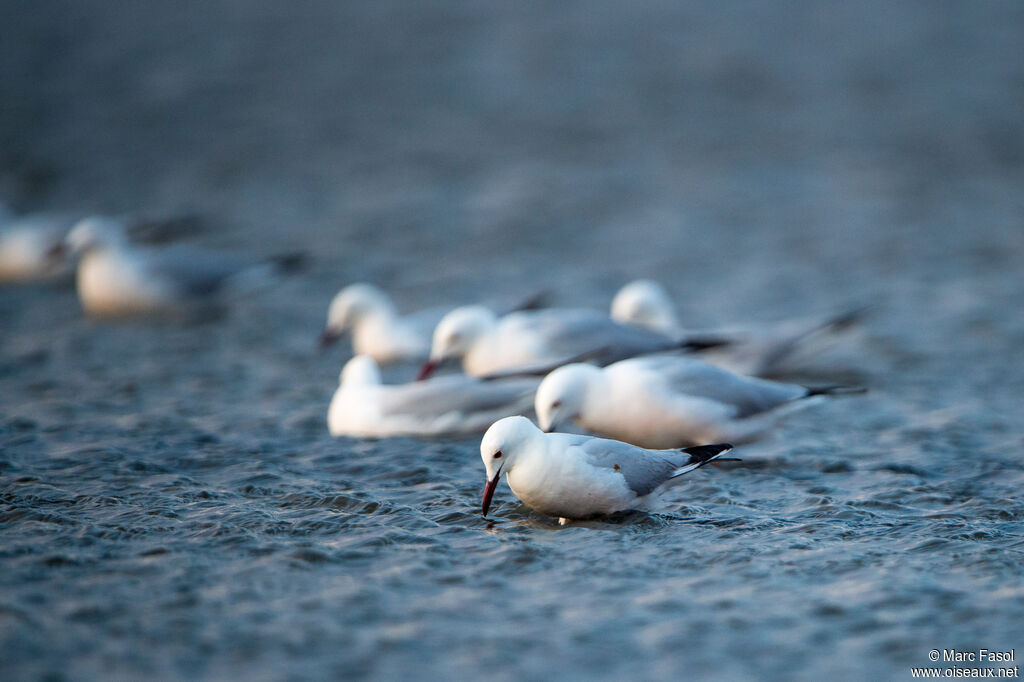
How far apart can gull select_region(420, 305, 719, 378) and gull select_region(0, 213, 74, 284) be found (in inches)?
196

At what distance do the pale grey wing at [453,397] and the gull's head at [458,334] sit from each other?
99cm

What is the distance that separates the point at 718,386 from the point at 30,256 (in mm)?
7547

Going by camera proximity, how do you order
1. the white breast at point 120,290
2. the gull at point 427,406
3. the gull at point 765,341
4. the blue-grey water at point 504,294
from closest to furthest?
the blue-grey water at point 504,294 < the gull at point 427,406 < the gull at point 765,341 < the white breast at point 120,290

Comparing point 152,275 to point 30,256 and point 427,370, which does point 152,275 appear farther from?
point 427,370

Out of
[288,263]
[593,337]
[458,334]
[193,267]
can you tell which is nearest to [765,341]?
[593,337]

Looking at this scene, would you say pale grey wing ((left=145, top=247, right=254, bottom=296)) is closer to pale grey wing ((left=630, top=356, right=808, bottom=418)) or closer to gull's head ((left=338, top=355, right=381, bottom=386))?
gull's head ((left=338, top=355, right=381, bottom=386))

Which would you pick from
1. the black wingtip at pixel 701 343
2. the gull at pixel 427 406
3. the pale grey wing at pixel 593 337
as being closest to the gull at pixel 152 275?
the pale grey wing at pixel 593 337

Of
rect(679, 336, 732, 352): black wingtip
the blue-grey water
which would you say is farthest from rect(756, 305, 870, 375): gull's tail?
rect(679, 336, 732, 352): black wingtip

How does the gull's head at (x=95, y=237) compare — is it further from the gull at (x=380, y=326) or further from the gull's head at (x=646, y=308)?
the gull's head at (x=646, y=308)

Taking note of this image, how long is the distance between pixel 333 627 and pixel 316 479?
1936mm

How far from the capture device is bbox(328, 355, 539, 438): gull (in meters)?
7.34

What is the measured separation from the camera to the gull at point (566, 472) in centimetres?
570

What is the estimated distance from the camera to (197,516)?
580cm

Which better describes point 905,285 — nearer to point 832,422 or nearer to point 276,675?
point 832,422
